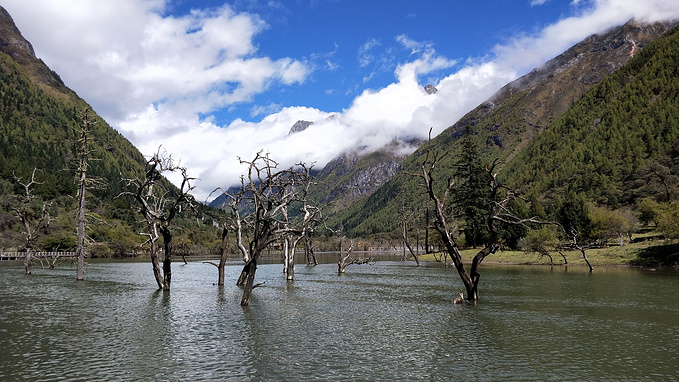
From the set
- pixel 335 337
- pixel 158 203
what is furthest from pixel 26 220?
pixel 335 337

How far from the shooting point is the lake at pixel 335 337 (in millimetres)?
15391

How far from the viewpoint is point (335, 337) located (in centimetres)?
2109

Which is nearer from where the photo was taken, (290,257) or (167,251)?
(167,251)

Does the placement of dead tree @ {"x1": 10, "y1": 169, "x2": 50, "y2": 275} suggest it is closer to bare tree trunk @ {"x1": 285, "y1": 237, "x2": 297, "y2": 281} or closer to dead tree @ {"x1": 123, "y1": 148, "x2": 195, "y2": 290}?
dead tree @ {"x1": 123, "y1": 148, "x2": 195, "y2": 290}

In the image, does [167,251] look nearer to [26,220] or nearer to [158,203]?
[158,203]

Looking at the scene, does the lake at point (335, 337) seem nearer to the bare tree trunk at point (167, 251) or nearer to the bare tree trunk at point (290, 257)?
the bare tree trunk at point (167, 251)

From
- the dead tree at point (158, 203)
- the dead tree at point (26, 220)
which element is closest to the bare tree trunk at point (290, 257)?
the dead tree at point (158, 203)

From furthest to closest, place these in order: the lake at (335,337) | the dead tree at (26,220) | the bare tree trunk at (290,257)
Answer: the bare tree trunk at (290,257)
the dead tree at (26,220)
the lake at (335,337)

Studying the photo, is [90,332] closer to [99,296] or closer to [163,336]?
[163,336]

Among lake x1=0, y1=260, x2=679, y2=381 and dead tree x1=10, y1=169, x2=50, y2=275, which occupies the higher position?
dead tree x1=10, y1=169, x2=50, y2=275

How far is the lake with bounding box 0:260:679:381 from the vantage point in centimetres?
1539

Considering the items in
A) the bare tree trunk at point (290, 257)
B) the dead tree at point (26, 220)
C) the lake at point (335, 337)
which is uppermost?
the dead tree at point (26, 220)

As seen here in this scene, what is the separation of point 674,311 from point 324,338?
24.0 meters

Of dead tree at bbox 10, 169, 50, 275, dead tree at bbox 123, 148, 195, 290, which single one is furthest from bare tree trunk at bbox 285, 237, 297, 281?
dead tree at bbox 10, 169, 50, 275
